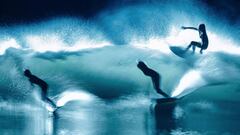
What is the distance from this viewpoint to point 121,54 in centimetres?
304

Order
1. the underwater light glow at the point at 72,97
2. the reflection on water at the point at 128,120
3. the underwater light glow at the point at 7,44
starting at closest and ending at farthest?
the reflection on water at the point at 128,120 < the underwater light glow at the point at 72,97 < the underwater light glow at the point at 7,44

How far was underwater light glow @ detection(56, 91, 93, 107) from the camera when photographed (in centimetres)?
306

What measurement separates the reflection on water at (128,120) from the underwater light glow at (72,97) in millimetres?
47

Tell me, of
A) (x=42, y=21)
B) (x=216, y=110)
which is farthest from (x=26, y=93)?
(x=216, y=110)

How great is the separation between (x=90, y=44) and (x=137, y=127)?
0.73m

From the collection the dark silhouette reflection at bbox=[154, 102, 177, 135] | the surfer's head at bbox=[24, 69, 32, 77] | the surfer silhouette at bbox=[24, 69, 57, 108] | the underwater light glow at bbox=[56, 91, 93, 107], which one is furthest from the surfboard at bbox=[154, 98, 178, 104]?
the surfer's head at bbox=[24, 69, 32, 77]

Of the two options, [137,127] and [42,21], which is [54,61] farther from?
[137,127]

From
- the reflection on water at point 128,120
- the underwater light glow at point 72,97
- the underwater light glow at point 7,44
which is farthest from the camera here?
the underwater light glow at point 7,44

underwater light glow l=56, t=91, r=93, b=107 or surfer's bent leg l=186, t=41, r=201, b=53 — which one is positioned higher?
surfer's bent leg l=186, t=41, r=201, b=53

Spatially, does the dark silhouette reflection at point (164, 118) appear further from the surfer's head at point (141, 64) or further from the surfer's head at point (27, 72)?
the surfer's head at point (27, 72)

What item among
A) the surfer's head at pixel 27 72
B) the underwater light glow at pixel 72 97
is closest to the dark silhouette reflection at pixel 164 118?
the underwater light glow at pixel 72 97

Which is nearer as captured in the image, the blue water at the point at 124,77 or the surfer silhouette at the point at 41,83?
the blue water at the point at 124,77

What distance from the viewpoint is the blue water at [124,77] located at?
2.99m

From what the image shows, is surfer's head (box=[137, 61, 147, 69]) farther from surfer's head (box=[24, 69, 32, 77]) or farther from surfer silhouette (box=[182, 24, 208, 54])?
surfer's head (box=[24, 69, 32, 77])
